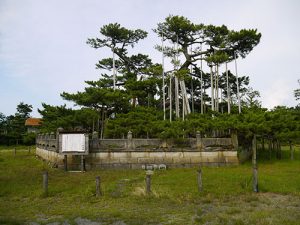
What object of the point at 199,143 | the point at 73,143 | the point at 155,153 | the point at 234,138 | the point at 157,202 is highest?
the point at 234,138

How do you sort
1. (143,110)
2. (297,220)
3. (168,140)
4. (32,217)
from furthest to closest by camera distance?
1. (143,110)
2. (168,140)
3. (32,217)
4. (297,220)

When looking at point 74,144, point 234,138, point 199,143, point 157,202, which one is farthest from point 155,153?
point 157,202

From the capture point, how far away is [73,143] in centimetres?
1933

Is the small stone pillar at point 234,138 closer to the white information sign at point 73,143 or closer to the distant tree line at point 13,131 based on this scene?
the white information sign at point 73,143

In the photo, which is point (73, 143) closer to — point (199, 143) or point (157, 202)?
point (199, 143)

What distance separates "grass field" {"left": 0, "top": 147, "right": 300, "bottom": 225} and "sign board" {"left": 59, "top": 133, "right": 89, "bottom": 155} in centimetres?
347

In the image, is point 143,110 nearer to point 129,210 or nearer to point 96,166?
point 96,166

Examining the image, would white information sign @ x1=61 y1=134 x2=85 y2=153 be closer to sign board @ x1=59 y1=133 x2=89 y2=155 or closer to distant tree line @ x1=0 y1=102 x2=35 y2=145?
sign board @ x1=59 y1=133 x2=89 y2=155

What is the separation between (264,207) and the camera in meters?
9.83

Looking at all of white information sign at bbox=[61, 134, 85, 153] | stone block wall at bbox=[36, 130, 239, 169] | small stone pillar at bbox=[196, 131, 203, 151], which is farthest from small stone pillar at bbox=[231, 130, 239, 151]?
white information sign at bbox=[61, 134, 85, 153]

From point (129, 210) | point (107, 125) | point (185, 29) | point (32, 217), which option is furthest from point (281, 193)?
point (185, 29)

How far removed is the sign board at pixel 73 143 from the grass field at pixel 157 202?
11.4ft

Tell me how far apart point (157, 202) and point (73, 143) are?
32.8 feet

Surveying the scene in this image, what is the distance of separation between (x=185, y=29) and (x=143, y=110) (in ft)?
27.9
